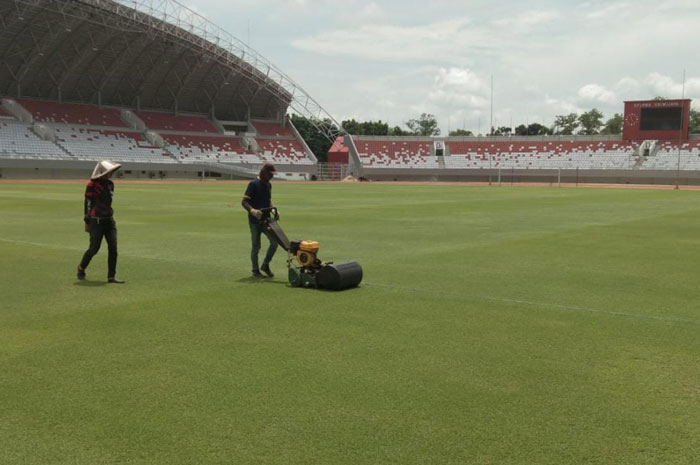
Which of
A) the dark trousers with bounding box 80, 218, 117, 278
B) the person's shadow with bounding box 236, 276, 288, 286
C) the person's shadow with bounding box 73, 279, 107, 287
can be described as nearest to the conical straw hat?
the dark trousers with bounding box 80, 218, 117, 278

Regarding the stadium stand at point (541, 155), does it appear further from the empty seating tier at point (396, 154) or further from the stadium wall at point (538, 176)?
the empty seating tier at point (396, 154)

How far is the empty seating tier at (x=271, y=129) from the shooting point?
111 metres

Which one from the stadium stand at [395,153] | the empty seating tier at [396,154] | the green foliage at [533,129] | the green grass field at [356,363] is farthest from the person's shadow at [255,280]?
the green foliage at [533,129]

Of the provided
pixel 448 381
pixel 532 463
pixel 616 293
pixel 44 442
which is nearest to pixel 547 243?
pixel 616 293

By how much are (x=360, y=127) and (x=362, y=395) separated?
14185 centimetres

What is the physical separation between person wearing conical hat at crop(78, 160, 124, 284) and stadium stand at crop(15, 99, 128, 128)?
82.4 meters

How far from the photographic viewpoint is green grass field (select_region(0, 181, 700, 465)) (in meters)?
4.62

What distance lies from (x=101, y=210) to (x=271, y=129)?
10319 cm

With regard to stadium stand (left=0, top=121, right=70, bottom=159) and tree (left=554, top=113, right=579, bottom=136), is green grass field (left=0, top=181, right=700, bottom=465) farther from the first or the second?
tree (left=554, top=113, right=579, bottom=136)

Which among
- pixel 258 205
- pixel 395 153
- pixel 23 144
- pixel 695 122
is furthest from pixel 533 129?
pixel 258 205

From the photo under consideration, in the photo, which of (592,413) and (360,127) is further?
(360,127)

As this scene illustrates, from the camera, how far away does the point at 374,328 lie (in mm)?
8008

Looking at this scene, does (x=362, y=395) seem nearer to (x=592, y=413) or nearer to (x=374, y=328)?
(x=592, y=413)

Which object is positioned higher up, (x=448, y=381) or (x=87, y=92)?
(x=87, y=92)
